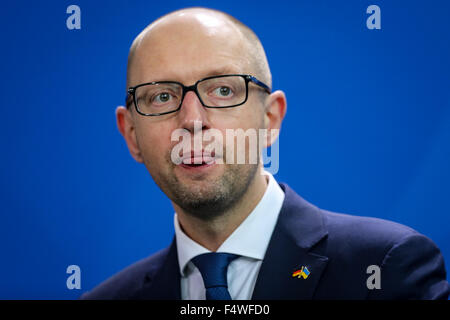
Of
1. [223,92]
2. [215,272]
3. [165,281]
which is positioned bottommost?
[165,281]

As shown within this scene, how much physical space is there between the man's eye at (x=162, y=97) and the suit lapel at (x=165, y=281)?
0.73 metres

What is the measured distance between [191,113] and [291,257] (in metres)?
0.72

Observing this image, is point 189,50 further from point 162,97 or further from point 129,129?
point 129,129

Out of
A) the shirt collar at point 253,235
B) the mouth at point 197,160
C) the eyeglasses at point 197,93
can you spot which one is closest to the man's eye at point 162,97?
the eyeglasses at point 197,93

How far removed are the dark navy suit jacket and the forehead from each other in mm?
689

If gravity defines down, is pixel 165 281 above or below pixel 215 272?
below

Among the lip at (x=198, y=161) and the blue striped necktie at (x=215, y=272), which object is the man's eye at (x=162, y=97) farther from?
the blue striped necktie at (x=215, y=272)

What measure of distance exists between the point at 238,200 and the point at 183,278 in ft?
1.58

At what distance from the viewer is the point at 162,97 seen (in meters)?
2.38

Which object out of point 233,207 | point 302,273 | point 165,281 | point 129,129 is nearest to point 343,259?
point 302,273

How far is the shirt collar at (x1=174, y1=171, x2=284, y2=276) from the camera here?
8.02ft

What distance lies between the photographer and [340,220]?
2.54 metres

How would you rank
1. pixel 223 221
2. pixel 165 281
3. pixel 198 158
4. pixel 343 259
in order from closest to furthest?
pixel 198 158 < pixel 343 259 < pixel 223 221 < pixel 165 281

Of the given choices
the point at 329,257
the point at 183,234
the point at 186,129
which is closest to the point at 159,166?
the point at 186,129
